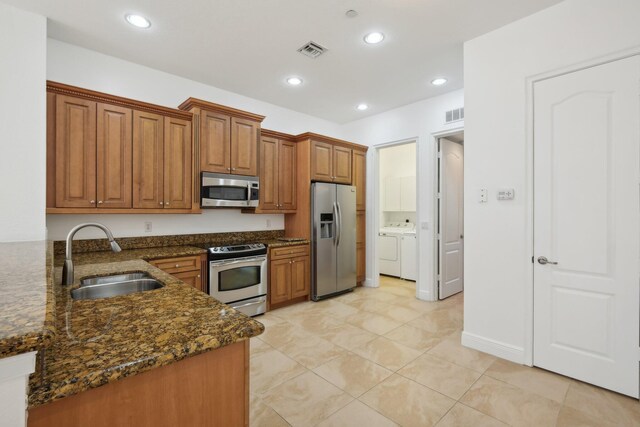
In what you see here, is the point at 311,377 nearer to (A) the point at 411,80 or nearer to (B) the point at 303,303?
(B) the point at 303,303

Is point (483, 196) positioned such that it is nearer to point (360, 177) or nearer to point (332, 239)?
point (332, 239)

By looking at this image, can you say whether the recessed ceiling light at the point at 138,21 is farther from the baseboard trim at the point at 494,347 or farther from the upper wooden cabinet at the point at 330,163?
the baseboard trim at the point at 494,347

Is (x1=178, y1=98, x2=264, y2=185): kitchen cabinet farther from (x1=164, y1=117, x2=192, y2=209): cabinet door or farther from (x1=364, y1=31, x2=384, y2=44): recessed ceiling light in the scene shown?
(x1=364, y1=31, x2=384, y2=44): recessed ceiling light

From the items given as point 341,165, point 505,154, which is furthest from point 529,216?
point 341,165

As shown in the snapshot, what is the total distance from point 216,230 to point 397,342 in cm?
258

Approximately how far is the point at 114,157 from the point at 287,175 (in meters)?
2.14

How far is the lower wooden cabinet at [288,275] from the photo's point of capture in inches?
155

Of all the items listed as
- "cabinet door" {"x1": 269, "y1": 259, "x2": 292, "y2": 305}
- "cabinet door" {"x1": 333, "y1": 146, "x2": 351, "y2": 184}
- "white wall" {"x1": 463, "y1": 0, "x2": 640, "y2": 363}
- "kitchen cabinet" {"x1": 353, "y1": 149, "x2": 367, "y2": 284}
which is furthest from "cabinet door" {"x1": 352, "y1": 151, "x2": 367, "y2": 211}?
"white wall" {"x1": 463, "y1": 0, "x2": 640, "y2": 363}

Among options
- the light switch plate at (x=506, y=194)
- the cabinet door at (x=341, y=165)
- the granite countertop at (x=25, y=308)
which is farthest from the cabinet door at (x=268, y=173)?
the granite countertop at (x=25, y=308)

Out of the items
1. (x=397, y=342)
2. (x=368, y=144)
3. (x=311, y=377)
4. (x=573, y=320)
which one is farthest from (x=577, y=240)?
(x=368, y=144)

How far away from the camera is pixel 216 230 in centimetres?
400

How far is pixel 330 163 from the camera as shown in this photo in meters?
4.59

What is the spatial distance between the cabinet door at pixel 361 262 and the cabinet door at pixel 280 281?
1425 millimetres

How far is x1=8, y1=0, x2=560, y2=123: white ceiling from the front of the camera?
2.41 meters
